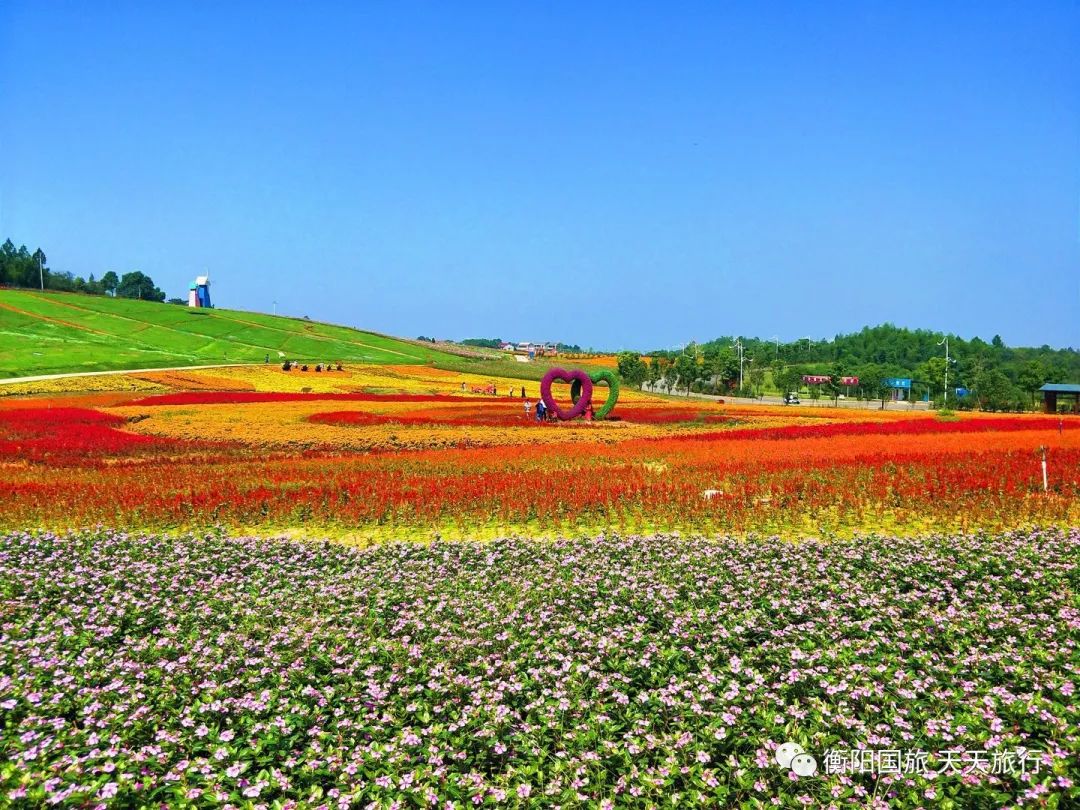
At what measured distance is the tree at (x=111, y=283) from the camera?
474 ft

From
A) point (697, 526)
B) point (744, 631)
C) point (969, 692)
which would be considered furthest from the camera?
point (697, 526)

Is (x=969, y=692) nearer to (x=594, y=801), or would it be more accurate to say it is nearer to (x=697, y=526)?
(x=594, y=801)

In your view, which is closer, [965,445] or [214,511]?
[214,511]

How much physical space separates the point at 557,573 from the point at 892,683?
13.3 ft

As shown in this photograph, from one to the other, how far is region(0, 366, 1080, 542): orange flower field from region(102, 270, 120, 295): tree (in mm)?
135624

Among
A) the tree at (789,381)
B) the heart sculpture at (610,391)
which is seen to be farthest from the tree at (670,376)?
the heart sculpture at (610,391)

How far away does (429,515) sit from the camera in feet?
41.3

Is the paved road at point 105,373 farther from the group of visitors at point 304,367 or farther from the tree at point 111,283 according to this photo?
the tree at point 111,283

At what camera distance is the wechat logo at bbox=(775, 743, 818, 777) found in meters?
4.25

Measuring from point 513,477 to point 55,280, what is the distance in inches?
5525

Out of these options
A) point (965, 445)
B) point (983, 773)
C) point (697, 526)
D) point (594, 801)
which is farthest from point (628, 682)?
point (965, 445)

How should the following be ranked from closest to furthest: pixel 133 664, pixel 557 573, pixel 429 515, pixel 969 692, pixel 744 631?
pixel 969 692, pixel 133 664, pixel 744 631, pixel 557 573, pixel 429 515

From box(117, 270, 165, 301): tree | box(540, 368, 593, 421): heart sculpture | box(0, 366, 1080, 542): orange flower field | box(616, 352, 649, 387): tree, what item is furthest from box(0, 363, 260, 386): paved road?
box(117, 270, 165, 301): tree

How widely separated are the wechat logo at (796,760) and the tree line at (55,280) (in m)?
139
